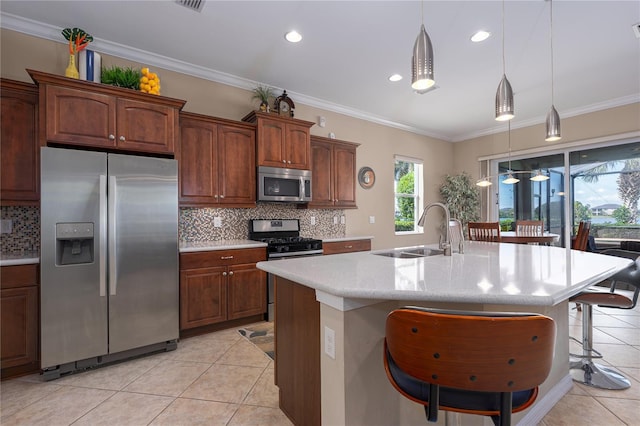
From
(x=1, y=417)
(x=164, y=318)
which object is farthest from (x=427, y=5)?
(x=1, y=417)

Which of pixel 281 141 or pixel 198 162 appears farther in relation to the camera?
pixel 281 141

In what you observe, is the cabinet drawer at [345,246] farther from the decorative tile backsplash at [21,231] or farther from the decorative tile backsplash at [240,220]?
the decorative tile backsplash at [21,231]

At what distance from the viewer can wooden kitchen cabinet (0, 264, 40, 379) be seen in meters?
2.17

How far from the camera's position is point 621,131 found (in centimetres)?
450

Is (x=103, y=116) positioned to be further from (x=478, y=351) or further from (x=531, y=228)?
(x=531, y=228)

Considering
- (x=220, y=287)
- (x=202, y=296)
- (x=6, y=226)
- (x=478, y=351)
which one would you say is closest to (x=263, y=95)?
(x=220, y=287)

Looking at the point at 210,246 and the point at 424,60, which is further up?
the point at 424,60

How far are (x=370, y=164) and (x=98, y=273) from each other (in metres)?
4.12

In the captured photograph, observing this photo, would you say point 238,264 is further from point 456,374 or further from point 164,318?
point 456,374

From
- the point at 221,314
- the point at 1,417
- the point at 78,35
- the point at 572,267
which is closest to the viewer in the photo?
the point at 572,267

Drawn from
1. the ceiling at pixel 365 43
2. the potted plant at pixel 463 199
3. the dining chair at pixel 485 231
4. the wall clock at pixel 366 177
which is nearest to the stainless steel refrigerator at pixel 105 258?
the ceiling at pixel 365 43

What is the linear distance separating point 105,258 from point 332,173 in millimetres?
2884

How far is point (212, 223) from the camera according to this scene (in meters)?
3.62

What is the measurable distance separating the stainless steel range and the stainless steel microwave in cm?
40
